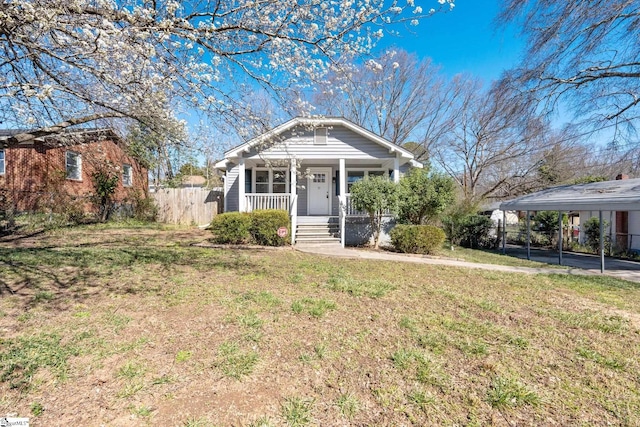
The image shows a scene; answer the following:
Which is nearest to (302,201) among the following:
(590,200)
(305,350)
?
(590,200)

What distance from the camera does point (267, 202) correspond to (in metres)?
11.6

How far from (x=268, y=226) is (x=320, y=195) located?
15.4ft

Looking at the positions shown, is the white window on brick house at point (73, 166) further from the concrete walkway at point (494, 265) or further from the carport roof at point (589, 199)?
the carport roof at point (589, 199)

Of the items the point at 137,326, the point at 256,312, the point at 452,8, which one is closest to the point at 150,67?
the point at 137,326

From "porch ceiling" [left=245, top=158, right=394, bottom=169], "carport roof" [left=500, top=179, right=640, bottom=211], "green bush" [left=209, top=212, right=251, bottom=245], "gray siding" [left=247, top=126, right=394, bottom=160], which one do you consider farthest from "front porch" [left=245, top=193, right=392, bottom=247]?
"carport roof" [left=500, top=179, right=640, bottom=211]

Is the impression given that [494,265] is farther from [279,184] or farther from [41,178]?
[41,178]

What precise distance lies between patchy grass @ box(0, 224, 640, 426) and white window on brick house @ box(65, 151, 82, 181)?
10750 mm

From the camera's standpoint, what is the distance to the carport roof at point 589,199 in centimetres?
812

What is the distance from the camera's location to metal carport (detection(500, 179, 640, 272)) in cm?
815

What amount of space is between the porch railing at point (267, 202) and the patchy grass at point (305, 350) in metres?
5.94

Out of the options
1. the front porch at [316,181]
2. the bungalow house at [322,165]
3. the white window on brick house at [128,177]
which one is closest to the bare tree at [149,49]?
the bungalow house at [322,165]

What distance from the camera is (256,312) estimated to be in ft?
12.9

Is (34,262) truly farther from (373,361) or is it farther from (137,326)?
(373,361)

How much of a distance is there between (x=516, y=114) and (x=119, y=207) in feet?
62.9
